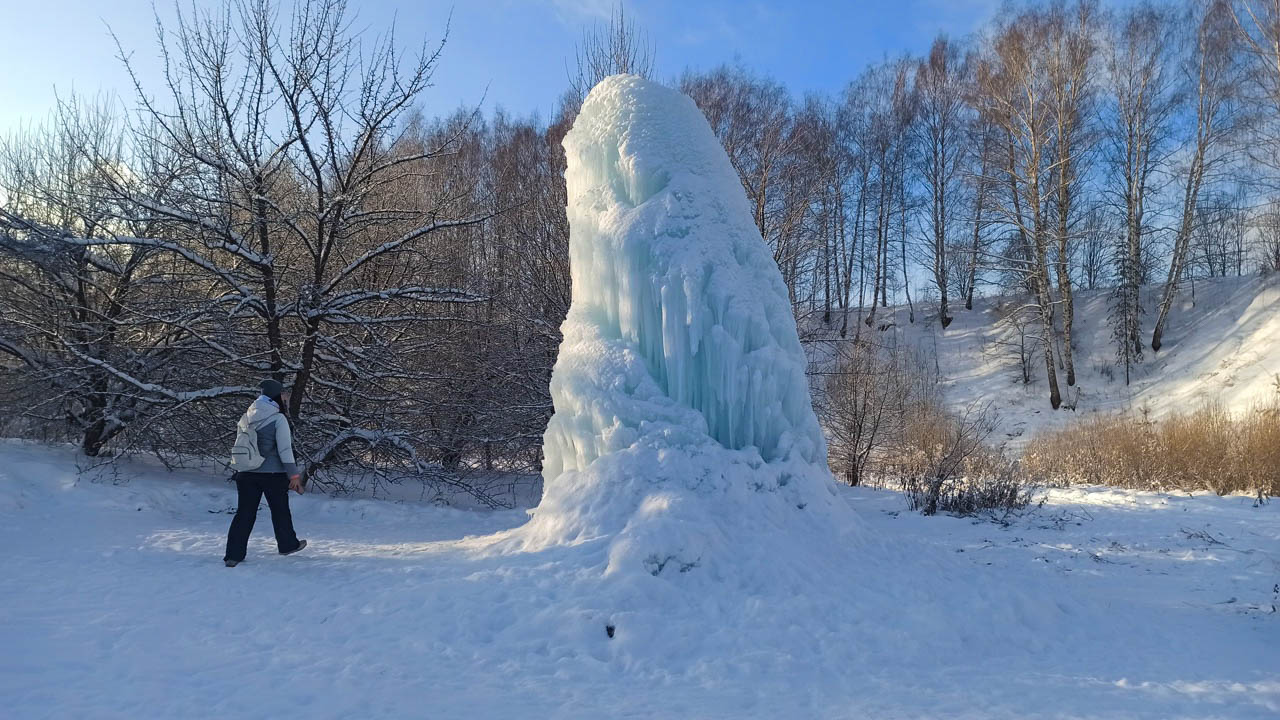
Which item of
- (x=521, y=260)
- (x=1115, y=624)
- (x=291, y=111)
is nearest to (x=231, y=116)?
(x=291, y=111)

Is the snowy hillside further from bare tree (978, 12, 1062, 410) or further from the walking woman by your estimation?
the walking woman

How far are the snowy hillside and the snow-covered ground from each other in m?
12.8

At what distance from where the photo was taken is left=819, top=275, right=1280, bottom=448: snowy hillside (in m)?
17.0

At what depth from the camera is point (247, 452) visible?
18.5 ft

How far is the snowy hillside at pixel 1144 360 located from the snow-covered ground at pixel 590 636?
12.8 m

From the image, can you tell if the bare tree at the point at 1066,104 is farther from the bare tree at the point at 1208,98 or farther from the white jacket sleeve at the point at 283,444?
the white jacket sleeve at the point at 283,444

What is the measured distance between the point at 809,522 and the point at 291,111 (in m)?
9.36

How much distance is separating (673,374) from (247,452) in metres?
3.57

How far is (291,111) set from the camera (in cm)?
1004

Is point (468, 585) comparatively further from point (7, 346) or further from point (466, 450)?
point (7, 346)

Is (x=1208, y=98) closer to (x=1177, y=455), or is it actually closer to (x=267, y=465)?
(x=1177, y=455)

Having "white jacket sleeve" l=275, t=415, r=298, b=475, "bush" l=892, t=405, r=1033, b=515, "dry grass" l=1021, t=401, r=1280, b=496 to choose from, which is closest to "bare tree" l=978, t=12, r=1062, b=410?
"dry grass" l=1021, t=401, r=1280, b=496

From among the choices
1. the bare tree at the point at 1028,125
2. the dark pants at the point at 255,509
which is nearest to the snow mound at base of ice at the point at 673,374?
the dark pants at the point at 255,509

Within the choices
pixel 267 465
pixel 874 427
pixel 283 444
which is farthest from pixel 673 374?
pixel 874 427
